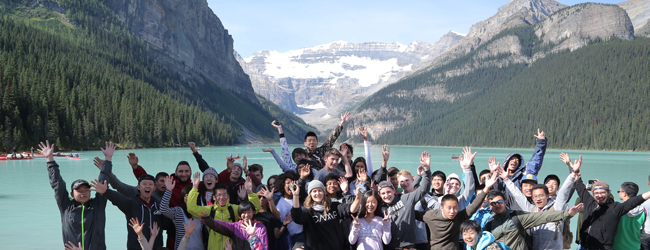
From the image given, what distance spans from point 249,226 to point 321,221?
1111 millimetres

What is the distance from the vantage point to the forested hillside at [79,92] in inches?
3137

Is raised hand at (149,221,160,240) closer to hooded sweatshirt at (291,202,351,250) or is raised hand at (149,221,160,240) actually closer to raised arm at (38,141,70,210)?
raised arm at (38,141,70,210)

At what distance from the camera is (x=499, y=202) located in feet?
23.3

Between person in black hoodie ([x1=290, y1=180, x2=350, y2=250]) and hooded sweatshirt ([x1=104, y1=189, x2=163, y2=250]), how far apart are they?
2.52 metres

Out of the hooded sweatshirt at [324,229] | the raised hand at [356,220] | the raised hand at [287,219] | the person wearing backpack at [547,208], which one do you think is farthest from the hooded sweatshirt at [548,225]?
the raised hand at [287,219]

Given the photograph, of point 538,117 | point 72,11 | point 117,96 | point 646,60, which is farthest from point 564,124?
point 72,11

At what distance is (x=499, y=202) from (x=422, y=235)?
4.42ft

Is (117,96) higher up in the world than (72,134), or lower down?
higher up

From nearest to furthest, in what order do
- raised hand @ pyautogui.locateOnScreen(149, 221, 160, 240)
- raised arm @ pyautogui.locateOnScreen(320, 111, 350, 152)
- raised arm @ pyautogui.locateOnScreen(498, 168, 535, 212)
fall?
raised hand @ pyautogui.locateOnScreen(149, 221, 160, 240) < raised arm @ pyautogui.locateOnScreen(498, 168, 535, 212) < raised arm @ pyautogui.locateOnScreen(320, 111, 350, 152)

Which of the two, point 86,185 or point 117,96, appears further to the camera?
point 117,96

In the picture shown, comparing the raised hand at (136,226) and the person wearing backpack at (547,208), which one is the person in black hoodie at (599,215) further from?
the raised hand at (136,226)

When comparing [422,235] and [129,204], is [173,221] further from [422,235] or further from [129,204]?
[422,235]

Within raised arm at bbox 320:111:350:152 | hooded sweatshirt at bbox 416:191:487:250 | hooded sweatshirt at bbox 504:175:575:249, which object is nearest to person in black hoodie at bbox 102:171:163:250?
raised arm at bbox 320:111:350:152

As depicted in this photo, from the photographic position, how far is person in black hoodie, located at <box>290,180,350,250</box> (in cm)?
683
